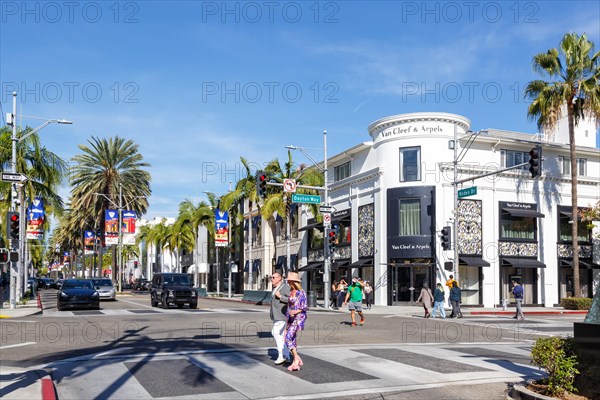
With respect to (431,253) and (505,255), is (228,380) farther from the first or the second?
(505,255)

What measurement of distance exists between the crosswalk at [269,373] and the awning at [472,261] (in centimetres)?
2369

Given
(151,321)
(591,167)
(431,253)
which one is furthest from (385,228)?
(151,321)

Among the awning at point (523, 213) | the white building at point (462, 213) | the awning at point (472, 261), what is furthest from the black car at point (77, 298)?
the awning at point (523, 213)

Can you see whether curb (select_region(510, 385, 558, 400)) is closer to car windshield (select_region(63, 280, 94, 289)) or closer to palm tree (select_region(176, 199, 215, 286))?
car windshield (select_region(63, 280, 94, 289))

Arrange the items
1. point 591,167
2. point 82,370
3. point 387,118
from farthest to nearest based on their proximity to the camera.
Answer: point 591,167 < point 387,118 < point 82,370

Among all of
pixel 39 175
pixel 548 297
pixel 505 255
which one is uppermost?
pixel 39 175

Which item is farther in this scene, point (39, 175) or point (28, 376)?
point (39, 175)

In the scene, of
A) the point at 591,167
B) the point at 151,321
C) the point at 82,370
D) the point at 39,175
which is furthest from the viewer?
the point at 591,167

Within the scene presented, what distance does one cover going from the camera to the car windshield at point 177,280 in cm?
3250

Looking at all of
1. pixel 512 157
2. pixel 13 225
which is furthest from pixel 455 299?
pixel 13 225

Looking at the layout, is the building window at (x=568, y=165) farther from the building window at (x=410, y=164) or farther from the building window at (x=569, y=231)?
the building window at (x=410, y=164)

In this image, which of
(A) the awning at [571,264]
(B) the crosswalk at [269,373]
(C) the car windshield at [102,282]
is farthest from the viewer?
(A) the awning at [571,264]

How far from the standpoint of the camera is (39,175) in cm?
3741

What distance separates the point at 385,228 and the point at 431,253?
3.37 metres
